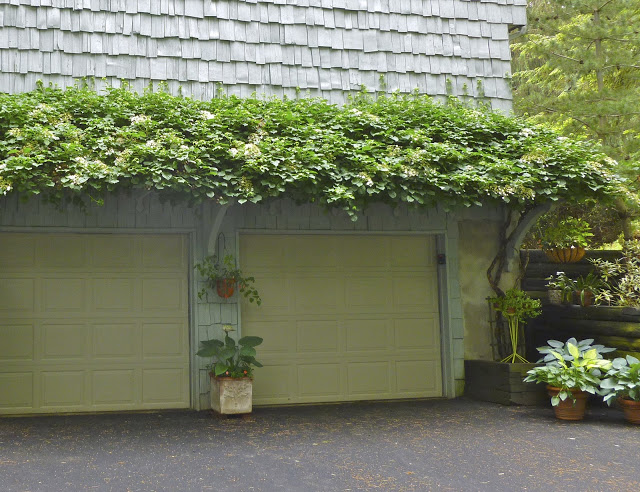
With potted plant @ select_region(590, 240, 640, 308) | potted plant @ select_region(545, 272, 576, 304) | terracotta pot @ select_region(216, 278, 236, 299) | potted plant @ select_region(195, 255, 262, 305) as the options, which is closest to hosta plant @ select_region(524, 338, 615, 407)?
potted plant @ select_region(590, 240, 640, 308)

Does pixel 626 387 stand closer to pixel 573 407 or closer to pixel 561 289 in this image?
pixel 573 407

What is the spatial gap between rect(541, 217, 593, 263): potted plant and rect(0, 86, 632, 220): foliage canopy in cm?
70

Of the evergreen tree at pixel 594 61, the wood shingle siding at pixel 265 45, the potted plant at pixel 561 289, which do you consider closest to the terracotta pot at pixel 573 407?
the potted plant at pixel 561 289

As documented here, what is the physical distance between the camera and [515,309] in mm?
7441

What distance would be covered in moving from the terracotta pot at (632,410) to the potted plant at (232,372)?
3.22 metres

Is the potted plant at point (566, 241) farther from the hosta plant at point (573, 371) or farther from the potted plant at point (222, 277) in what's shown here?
the potted plant at point (222, 277)

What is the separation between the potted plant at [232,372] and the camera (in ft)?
21.6

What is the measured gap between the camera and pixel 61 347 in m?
6.92

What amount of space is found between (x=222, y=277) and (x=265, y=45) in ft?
8.22

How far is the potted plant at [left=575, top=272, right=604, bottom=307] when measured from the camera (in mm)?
7547

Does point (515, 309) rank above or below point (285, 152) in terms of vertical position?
below

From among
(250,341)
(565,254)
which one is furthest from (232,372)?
(565,254)

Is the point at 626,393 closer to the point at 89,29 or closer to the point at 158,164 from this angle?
the point at 158,164

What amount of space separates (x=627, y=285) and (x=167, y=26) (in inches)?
211
